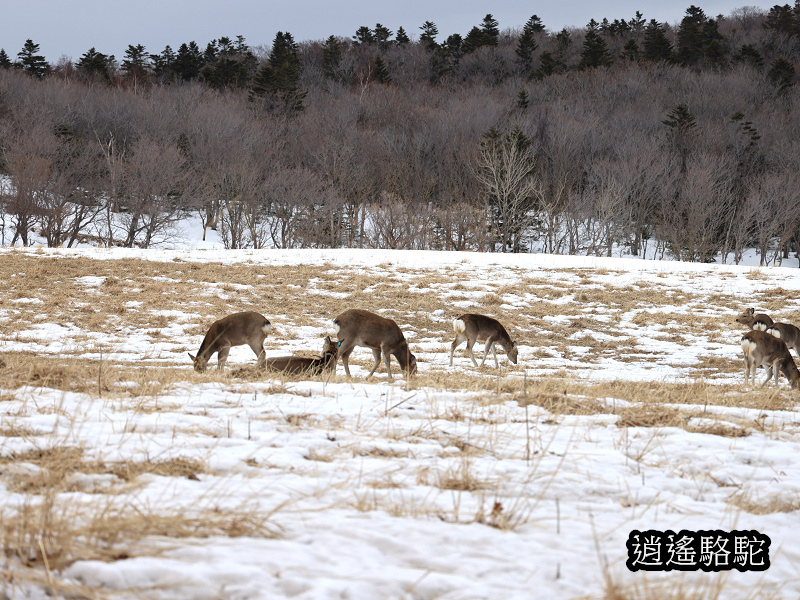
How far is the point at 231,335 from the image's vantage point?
444 inches

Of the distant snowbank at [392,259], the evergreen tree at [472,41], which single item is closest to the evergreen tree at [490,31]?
the evergreen tree at [472,41]

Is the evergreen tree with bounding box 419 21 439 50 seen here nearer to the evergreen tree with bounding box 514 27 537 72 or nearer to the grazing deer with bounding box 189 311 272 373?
the evergreen tree with bounding box 514 27 537 72

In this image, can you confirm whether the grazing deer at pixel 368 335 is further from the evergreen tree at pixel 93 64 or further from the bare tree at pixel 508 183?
the evergreen tree at pixel 93 64

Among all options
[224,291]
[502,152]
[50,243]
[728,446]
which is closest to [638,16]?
[502,152]

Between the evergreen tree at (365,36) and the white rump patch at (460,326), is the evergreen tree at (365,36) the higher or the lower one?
the higher one

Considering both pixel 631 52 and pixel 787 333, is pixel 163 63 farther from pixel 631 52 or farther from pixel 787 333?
pixel 787 333

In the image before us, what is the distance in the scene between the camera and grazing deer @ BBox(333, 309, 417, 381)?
11180 millimetres

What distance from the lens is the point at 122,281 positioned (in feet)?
71.6

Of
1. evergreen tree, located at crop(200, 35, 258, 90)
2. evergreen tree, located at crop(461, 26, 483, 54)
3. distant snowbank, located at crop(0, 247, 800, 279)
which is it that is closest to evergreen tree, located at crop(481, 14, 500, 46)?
evergreen tree, located at crop(461, 26, 483, 54)

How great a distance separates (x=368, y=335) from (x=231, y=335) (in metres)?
2.38

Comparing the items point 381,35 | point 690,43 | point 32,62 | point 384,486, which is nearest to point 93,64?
point 32,62

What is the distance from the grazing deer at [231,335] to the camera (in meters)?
10.9

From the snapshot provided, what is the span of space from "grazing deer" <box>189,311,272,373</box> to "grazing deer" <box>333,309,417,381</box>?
1443mm

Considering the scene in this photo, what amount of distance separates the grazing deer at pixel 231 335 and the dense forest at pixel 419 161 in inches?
1653
